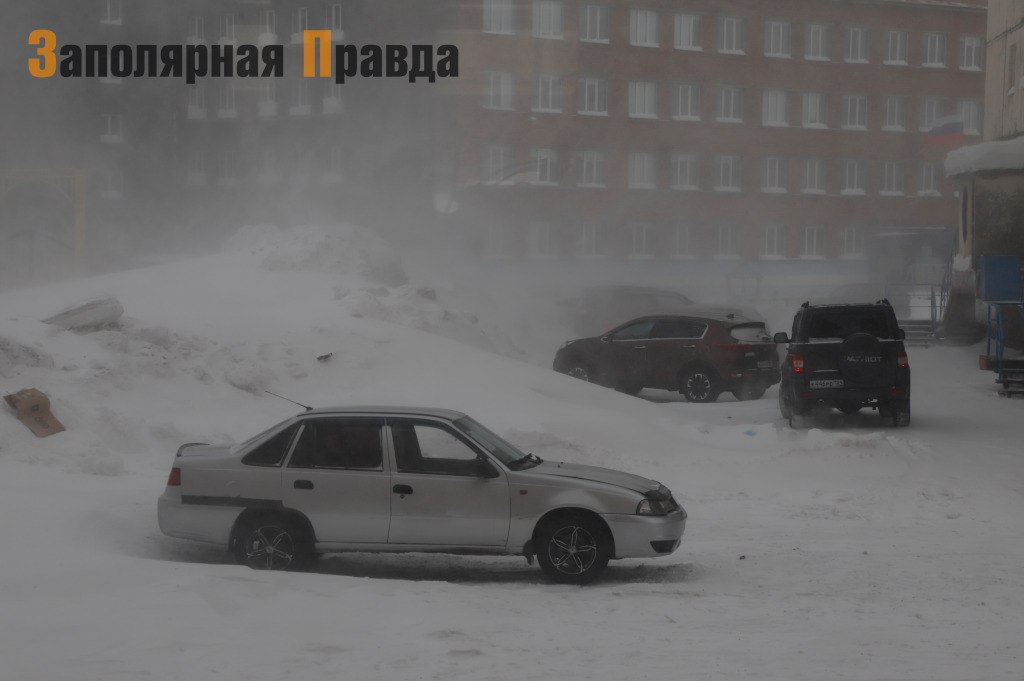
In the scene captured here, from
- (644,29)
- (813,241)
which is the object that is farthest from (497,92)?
(813,241)

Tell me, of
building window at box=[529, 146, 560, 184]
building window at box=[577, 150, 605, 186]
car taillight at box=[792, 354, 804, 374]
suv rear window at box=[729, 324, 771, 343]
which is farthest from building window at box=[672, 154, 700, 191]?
car taillight at box=[792, 354, 804, 374]

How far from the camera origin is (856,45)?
49.3 metres

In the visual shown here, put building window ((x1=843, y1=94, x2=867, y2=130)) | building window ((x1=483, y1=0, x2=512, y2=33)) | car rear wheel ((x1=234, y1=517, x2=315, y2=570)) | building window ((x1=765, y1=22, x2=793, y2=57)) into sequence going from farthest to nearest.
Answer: building window ((x1=843, y1=94, x2=867, y2=130)) → building window ((x1=765, y1=22, x2=793, y2=57)) → building window ((x1=483, y1=0, x2=512, y2=33)) → car rear wheel ((x1=234, y1=517, x2=315, y2=570))

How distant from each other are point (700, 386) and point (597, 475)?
11.5m

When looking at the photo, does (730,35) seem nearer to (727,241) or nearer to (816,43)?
(816,43)

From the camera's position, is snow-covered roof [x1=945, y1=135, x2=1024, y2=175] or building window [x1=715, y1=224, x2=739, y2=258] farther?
building window [x1=715, y1=224, x2=739, y2=258]

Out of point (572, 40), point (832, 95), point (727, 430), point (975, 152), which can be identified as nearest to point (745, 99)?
point (832, 95)

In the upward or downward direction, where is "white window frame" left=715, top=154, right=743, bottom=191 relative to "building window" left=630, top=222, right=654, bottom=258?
upward

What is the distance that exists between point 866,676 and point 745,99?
4475cm

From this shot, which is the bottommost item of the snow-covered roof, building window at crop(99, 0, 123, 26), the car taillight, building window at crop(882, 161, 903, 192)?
the car taillight

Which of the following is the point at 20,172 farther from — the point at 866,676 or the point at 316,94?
the point at 866,676

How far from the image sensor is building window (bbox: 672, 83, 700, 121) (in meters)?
47.7

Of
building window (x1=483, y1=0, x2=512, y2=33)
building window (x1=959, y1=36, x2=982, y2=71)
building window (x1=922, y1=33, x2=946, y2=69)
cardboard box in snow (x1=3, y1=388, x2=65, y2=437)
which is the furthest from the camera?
building window (x1=959, y1=36, x2=982, y2=71)

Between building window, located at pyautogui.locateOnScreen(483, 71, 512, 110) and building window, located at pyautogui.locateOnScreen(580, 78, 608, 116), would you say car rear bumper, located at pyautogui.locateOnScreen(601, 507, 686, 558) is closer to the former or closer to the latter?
building window, located at pyautogui.locateOnScreen(483, 71, 512, 110)
